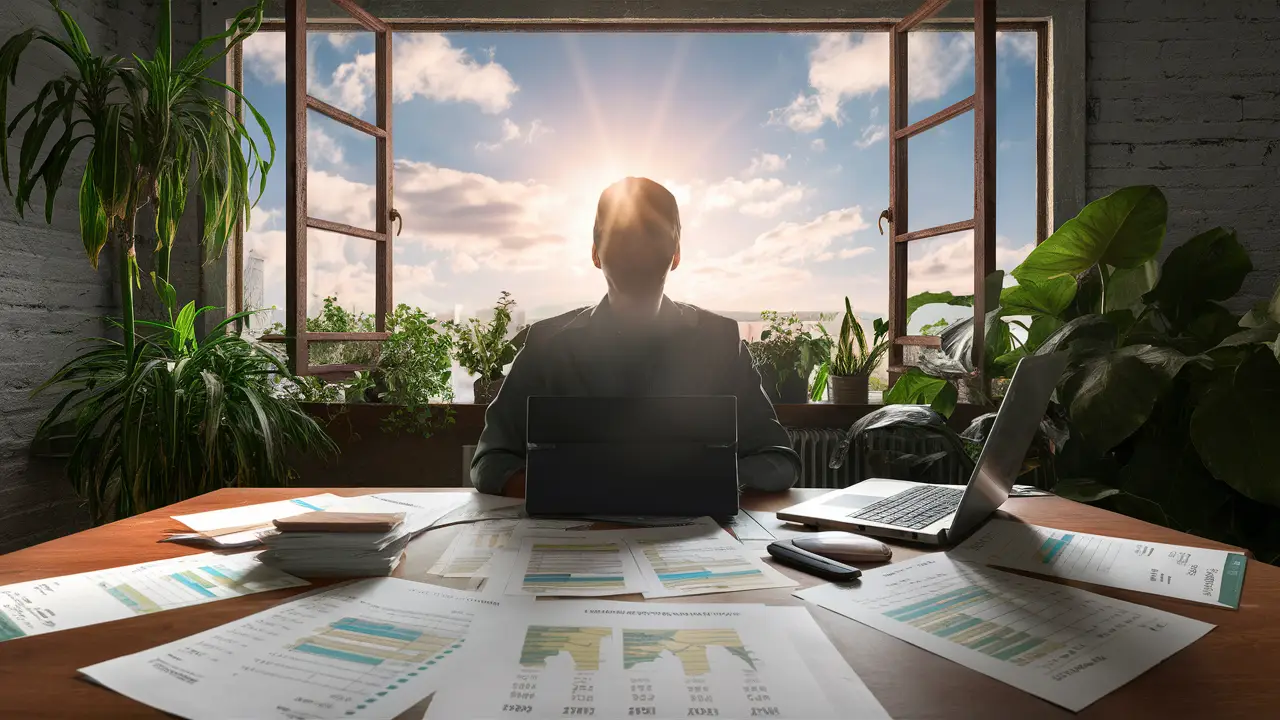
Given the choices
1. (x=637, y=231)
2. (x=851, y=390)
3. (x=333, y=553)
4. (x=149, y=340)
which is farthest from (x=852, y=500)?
(x=149, y=340)

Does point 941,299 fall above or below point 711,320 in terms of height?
above

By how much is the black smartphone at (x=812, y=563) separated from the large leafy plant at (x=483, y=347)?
2.09m

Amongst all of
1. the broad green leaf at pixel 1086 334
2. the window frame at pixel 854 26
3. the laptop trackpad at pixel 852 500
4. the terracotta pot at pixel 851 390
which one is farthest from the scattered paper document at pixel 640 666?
the window frame at pixel 854 26

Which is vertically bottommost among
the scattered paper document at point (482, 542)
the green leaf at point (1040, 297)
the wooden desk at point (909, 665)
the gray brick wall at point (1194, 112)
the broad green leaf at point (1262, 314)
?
the wooden desk at point (909, 665)

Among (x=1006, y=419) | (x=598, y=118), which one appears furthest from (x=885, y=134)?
(x=1006, y=419)

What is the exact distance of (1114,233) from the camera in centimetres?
208

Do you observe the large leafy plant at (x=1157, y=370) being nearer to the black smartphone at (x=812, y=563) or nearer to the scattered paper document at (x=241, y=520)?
the black smartphone at (x=812, y=563)

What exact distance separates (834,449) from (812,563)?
2025 mm

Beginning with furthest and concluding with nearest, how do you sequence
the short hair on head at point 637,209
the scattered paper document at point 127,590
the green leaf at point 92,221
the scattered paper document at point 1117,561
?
1. the green leaf at point 92,221
2. the short hair on head at point 637,209
3. the scattered paper document at point 1117,561
4. the scattered paper document at point 127,590

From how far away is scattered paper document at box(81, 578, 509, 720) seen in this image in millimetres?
522

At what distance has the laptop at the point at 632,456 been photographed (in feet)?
3.56

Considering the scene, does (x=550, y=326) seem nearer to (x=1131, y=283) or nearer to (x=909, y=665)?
(x=909, y=665)

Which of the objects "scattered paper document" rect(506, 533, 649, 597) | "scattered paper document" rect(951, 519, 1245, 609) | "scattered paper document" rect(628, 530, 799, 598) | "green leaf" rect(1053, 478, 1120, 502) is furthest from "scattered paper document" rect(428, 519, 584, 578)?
"green leaf" rect(1053, 478, 1120, 502)

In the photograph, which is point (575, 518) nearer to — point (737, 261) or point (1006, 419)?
point (1006, 419)
